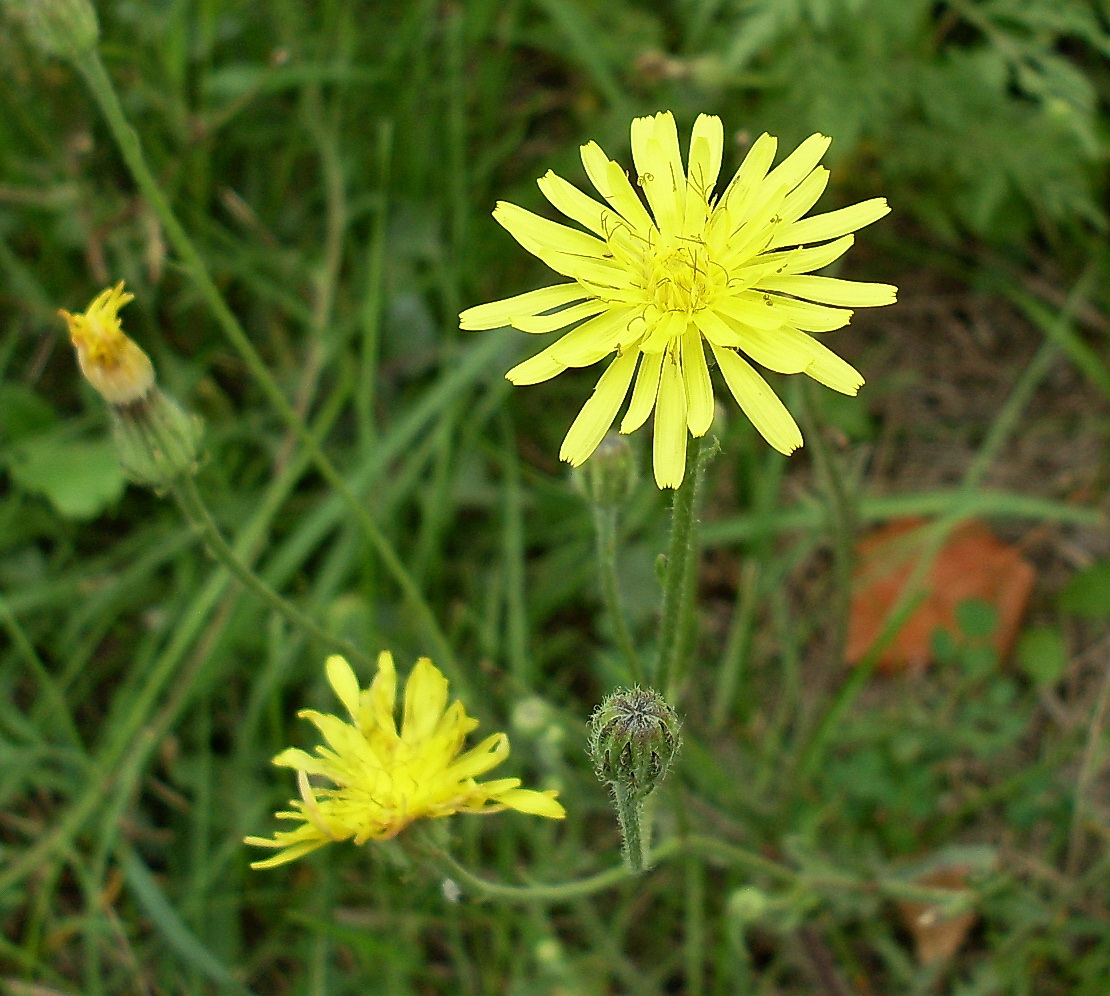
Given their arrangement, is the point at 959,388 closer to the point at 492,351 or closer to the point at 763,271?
the point at 492,351

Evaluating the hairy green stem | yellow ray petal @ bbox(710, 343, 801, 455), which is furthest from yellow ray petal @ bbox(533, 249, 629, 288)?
the hairy green stem

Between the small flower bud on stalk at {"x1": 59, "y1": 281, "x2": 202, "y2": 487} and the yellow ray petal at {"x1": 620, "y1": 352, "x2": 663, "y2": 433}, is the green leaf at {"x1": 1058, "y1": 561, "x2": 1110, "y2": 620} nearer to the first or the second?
the yellow ray petal at {"x1": 620, "y1": 352, "x2": 663, "y2": 433}

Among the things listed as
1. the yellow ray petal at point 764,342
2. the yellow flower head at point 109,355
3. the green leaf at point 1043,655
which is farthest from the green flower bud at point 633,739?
the green leaf at point 1043,655

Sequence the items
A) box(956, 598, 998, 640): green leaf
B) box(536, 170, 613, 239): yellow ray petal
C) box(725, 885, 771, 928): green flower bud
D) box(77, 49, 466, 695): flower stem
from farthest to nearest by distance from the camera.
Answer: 1. box(956, 598, 998, 640): green leaf
2. box(725, 885, 771, 928): green flower bud
3. box(77, 49, 466, 695): flower stem
4. box(536, 170, 613, 239): yellow ray petal

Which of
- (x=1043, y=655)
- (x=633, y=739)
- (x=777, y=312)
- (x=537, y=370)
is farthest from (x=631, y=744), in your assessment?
(x=1043, y=655)

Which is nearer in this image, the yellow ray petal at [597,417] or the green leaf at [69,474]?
the yellow ray petal at [597,417]

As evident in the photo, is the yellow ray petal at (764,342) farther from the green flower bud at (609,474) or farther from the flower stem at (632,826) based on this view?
the flower stem at (632,826)
